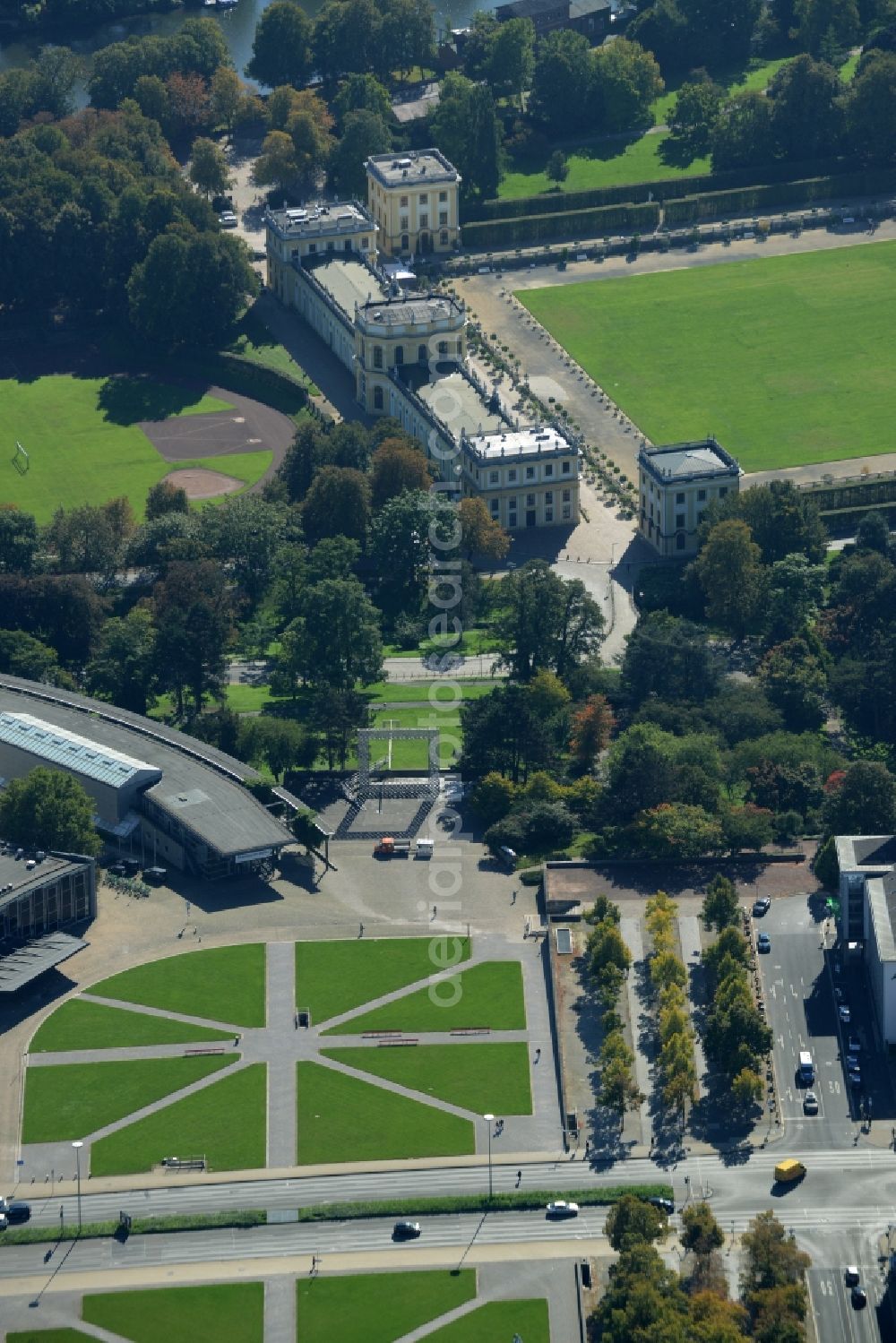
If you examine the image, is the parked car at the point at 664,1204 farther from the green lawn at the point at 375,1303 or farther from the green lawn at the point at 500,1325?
the green lawn at the point at 375,1303

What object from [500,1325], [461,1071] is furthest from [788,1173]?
[461,1071]

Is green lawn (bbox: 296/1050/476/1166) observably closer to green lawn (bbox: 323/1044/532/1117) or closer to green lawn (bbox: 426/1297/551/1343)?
green lawn (bbox: 323/1044/532/1117)

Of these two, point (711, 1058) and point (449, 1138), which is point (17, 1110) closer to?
point (449, 1138)

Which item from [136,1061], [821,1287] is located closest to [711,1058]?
[821,1287]

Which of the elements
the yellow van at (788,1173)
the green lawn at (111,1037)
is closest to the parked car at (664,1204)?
the yellow van at (788,1173)

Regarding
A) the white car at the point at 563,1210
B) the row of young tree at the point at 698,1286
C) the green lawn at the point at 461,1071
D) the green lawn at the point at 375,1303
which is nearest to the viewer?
the row of young tree at the point at 698,1286
